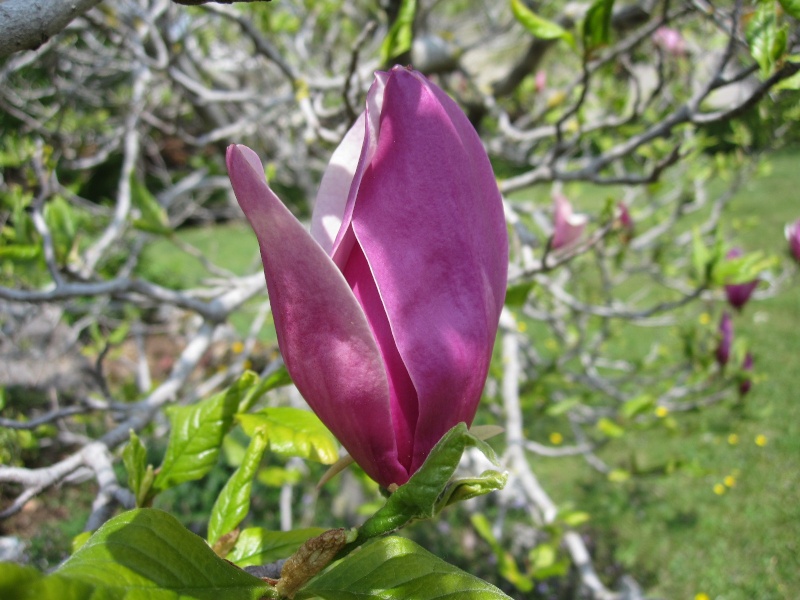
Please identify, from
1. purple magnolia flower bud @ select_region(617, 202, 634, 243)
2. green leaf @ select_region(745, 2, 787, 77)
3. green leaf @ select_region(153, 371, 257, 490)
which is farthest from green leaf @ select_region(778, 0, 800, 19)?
purple magnolia flower bud @ select_region(617, 202, 634, 243)

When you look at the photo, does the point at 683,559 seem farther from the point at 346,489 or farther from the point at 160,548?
the point at 160,548

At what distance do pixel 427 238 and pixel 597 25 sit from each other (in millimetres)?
744

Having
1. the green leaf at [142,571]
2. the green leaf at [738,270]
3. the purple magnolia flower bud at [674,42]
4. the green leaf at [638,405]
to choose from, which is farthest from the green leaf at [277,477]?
the purple magnolia flower bud at [674,42]

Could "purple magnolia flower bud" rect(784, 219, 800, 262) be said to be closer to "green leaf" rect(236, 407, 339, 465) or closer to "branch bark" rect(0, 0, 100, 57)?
"green leaf" rect(236, 407, 339, 465)

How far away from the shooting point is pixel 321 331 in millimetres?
424

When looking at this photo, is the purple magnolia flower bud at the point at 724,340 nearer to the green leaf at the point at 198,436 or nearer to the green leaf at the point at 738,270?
the green leaf at the point at 738,270

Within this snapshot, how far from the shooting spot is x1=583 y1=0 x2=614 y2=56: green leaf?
941mm

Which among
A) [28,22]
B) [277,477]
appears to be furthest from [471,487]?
[277,477]

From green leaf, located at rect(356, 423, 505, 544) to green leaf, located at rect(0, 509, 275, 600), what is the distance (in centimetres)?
10

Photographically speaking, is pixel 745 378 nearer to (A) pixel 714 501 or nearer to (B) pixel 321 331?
(A) pixel 714 501

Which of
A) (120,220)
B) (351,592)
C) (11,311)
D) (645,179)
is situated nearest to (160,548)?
(351,592)

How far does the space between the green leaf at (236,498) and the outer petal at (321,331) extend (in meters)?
0.16

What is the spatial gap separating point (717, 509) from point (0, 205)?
163 inches

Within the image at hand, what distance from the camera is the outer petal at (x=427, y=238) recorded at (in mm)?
421
